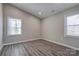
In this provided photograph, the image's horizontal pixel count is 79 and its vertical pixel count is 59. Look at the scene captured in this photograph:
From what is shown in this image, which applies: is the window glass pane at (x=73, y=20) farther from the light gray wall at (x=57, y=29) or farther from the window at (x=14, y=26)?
the window at (x=14, y=26)

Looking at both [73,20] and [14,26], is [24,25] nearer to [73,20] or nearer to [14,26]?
[14,26]

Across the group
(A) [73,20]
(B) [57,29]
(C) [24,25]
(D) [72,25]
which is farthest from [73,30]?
(C) [24,25]

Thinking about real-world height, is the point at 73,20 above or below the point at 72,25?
above

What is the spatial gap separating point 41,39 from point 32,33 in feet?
1.25

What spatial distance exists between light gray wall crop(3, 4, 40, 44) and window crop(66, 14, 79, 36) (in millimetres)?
1010

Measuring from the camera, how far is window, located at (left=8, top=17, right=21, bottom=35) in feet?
6.66

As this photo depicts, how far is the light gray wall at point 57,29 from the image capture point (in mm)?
2437

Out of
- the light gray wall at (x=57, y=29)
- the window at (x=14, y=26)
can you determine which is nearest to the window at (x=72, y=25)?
the light gray wall at (x=57, y=29)

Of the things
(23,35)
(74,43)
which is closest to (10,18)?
(23,35)

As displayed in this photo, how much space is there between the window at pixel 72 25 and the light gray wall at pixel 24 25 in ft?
3.32

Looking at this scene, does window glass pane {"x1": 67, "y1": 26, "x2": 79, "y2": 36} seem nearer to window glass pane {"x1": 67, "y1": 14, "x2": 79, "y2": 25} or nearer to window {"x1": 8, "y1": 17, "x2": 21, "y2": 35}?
window glass pane {"x1": 67, "y1": 14, "x2": 79, "y2": 25}

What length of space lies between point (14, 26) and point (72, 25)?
1.74 meters

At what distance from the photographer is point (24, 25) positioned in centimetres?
235

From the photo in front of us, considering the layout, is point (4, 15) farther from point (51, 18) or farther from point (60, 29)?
point (60, 29)
